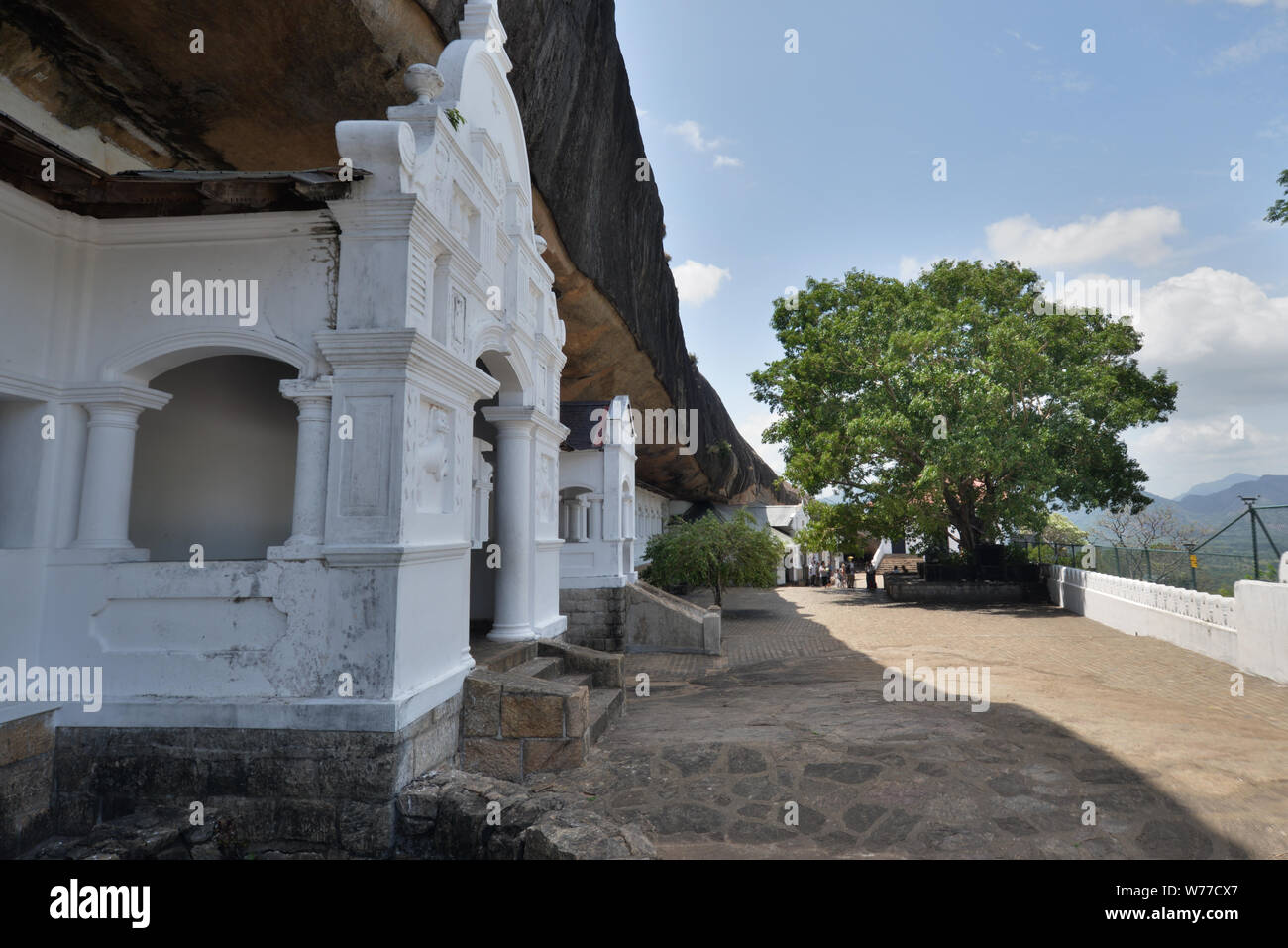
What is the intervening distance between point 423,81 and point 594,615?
807 cm

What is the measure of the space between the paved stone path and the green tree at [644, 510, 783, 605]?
6552 millimetres

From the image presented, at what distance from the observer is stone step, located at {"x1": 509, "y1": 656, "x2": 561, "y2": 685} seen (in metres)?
6.17

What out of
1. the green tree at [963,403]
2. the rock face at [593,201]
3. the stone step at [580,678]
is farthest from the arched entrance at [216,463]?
the green tree at [963,403]

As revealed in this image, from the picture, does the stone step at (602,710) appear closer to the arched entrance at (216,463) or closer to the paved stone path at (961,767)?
the paved stone path at (961,767)

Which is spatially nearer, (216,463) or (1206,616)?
(216,463)

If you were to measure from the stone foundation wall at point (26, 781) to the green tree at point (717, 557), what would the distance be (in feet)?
40.3

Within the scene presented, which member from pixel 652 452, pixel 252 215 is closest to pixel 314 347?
pixel 252 215

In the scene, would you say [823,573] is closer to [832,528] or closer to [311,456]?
[832,528]

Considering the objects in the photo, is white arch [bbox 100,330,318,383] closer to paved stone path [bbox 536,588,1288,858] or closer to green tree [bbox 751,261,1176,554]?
paved stone path [bbox 536,588,1288,858]

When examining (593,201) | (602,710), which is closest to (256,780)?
(602,710)

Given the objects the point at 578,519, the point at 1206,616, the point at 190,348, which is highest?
the point at 190,348

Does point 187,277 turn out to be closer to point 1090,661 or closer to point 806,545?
point 1090,661

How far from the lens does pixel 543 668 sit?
633 cm

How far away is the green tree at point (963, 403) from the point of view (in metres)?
16.9
